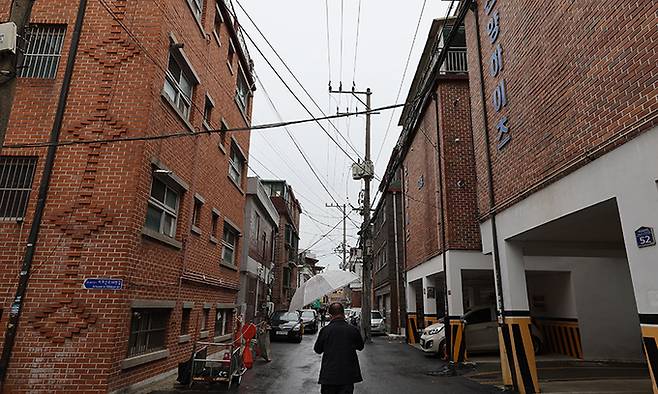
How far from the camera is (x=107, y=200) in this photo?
7883mm

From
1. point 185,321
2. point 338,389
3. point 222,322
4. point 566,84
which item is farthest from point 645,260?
point 222,322

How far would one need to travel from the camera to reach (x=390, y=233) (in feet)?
94.0

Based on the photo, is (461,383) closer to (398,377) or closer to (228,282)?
(398,377)

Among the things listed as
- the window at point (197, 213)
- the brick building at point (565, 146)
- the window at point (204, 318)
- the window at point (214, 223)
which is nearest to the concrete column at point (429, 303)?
the brick building at point (565, 146)

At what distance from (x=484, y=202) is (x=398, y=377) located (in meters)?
5.23

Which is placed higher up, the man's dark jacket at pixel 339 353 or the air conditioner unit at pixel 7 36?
the air conditioner unit at pixel 7 36

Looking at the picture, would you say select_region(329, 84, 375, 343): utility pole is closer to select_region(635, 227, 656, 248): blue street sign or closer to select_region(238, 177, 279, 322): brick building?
select_region(238, 177, 279, 322): brick building

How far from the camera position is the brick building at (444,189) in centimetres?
1474

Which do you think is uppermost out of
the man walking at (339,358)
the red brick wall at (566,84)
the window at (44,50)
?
the window at (44,50)

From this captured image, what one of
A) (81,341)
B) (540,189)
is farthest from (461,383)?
(81,341)

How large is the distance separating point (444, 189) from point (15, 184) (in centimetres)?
1272

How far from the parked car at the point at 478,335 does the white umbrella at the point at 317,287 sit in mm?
4018

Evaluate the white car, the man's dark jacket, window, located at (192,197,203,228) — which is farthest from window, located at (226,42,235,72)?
the white car

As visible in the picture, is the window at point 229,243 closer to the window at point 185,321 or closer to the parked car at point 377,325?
the window at point 185,321
